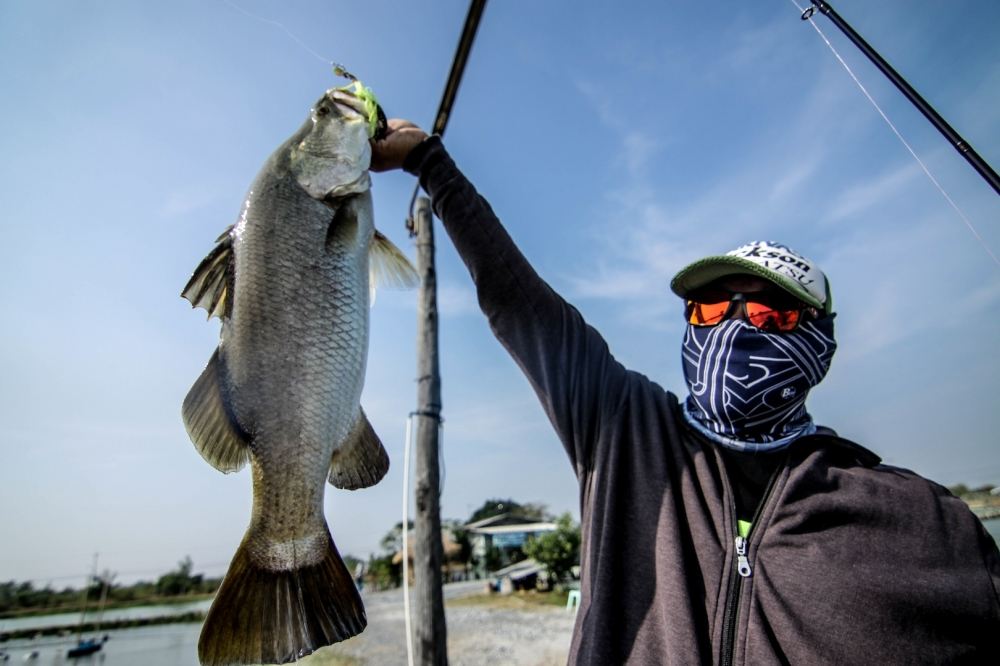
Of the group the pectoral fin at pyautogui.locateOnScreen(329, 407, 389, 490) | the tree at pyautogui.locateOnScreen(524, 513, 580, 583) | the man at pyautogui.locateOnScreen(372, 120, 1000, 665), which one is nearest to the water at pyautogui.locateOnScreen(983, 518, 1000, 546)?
the man at pyautogui.locateOnScreen(372, 120, 1000, 665)

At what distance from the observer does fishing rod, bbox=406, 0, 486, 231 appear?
12.9 feet

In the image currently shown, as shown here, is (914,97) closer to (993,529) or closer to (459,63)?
(459,63)

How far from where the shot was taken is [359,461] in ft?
4.87

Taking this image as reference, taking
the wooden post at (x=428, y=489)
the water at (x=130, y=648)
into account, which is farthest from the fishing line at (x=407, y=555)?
the water at (x=130, y=648)

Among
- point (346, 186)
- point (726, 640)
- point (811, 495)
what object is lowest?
point (726, 640)

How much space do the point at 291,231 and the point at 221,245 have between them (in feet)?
0.65

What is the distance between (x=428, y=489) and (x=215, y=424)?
4840 millimetres

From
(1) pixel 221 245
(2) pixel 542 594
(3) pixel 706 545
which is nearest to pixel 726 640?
(3) pixel 706 545

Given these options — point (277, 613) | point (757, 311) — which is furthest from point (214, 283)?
point (757, 311)

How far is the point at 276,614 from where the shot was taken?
119 cm

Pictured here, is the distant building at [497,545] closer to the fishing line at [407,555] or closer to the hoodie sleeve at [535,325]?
the fishing line at [407,555]

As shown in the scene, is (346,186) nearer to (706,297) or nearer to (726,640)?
(706,297)

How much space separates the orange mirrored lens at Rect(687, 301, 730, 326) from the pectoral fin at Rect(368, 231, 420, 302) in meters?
1.16

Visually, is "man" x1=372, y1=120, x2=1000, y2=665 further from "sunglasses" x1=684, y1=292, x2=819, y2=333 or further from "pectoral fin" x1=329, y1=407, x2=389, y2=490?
"pectoral fin" x1=329, y1=407, x2=389, y2=490
